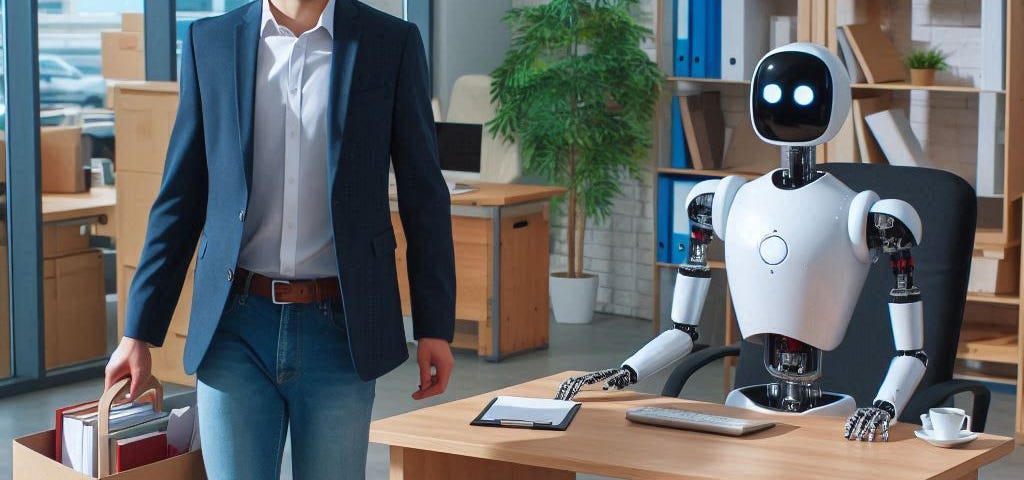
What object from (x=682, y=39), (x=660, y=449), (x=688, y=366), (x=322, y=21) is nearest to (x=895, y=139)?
(x=682, y=39)

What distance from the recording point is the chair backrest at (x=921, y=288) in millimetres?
3119

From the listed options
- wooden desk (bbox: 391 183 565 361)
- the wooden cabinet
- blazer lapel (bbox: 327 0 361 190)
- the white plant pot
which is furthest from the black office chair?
the white plant pot

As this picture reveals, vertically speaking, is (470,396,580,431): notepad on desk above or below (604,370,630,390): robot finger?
below

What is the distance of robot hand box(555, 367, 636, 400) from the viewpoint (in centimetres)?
289

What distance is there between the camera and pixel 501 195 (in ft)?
20.7

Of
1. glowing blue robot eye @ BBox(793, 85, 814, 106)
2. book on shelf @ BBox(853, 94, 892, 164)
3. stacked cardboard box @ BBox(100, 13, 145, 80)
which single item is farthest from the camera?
stacked cardboard box @ BBox(100, 13, 145, 80)

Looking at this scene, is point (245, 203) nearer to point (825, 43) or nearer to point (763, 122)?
point (763, 122)

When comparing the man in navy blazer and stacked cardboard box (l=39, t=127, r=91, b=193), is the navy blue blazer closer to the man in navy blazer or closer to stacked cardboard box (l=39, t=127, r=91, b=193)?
the man in navy blazer

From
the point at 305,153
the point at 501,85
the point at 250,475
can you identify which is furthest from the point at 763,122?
the point at 501,85

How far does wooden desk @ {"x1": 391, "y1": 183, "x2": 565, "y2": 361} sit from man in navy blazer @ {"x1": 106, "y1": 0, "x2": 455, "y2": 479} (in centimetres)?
396

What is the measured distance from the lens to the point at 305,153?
7.13ft

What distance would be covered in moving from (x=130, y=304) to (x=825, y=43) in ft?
12.9

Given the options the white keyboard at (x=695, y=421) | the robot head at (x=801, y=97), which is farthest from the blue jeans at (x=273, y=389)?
the robot head at (x=801, y=97)

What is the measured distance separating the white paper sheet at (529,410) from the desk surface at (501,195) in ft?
11.1
